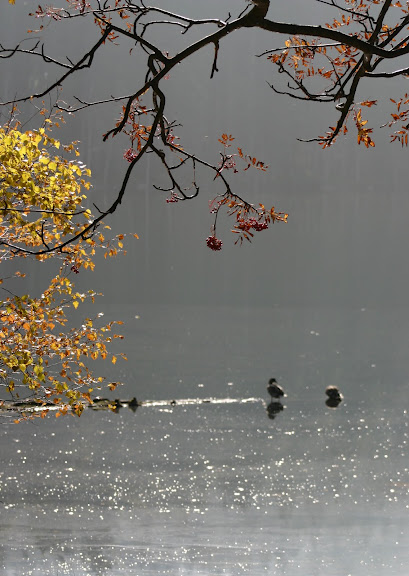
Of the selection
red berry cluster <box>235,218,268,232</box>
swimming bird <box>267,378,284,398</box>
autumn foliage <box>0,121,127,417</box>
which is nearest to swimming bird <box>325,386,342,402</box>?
swimming bird <box>267,378,284,398</box>

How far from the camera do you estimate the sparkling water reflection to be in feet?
63.5

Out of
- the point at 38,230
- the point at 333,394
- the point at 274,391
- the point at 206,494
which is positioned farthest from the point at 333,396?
the point at 38,230

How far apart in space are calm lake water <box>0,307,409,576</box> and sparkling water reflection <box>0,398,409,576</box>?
5 cm

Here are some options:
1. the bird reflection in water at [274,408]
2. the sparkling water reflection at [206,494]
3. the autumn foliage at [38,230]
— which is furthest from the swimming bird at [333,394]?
the autumn foliage at [38,230]

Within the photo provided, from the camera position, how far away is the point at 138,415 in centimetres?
3406

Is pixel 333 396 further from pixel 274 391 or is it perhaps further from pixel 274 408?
pixel 274 408

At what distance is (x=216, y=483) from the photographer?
83.3 ft

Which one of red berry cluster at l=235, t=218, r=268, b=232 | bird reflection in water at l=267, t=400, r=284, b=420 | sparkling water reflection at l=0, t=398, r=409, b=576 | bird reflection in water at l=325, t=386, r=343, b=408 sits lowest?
sparkling water reflection at l=0, t=398, r=409, b=576

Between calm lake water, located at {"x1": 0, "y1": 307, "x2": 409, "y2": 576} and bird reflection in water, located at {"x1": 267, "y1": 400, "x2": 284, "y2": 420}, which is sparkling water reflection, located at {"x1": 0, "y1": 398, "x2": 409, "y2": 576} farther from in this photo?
bird reflection in water, located at {"x1": 267, "y1": 400, "x2": 284, "y2": 420}

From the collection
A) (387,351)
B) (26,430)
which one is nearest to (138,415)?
(26,430)

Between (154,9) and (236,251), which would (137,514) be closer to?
(154,9)

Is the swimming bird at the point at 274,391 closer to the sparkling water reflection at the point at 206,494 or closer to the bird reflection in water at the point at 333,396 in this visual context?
the sparkling water reflection at the point at 206,494

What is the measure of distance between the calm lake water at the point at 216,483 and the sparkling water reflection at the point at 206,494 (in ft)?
0.16

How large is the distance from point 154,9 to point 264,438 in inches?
985
